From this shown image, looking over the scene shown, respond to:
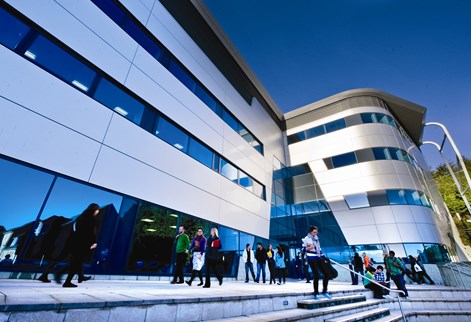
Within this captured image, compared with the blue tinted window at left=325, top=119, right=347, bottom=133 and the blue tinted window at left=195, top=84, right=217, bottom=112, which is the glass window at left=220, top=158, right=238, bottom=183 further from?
the blue tinted window at left=325, top=119, right=347, bottom=133

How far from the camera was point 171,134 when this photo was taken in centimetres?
1032

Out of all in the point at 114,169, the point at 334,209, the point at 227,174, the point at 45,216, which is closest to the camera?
the point at 45,216

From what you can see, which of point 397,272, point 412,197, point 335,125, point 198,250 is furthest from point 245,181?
point 412,197

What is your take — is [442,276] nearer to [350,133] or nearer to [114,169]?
[350,133]

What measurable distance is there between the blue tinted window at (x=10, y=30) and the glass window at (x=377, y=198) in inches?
823

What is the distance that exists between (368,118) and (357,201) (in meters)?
8.46

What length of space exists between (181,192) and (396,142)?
1996 centimetres

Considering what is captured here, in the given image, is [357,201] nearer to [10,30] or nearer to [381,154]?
[381,154]

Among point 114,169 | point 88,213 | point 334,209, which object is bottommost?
point 88,213

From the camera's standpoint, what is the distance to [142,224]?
7.93 m

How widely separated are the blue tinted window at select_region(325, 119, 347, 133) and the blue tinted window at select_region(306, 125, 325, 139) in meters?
0.47

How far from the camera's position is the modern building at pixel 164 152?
598 centimetres

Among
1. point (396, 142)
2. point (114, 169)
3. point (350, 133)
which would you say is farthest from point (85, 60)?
point (396, 142)

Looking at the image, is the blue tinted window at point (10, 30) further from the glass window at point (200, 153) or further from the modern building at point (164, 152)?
the glass window at point (200, 153)
